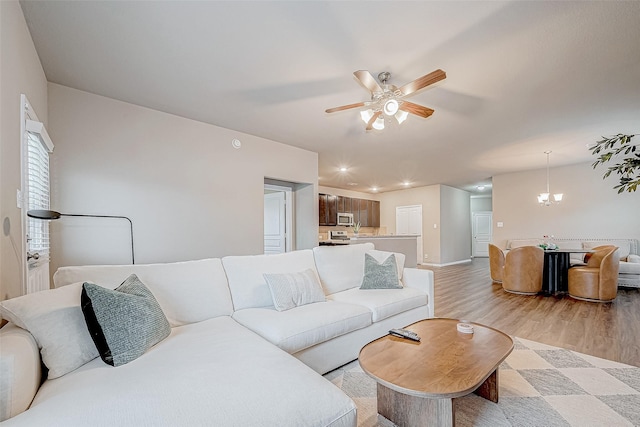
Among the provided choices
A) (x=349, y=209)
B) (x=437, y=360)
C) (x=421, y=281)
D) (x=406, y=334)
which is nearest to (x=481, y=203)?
(x=349, y=209)

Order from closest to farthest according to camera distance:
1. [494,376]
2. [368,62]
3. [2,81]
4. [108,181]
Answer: [2,81]
[494,376]
[368,62]
[108,181]

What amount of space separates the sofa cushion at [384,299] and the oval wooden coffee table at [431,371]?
537mm

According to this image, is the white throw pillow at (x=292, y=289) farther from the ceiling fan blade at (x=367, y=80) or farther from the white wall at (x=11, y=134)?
the ceiling fan blade at (x=367, y=80)

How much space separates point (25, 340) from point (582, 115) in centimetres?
538

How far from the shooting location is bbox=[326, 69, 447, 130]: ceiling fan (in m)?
2.10

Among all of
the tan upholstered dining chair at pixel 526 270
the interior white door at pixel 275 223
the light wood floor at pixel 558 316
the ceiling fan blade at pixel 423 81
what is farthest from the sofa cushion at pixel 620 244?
the interior white door at pixel 275 223

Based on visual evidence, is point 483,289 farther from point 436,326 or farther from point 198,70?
point 198,70

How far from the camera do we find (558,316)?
3.51m

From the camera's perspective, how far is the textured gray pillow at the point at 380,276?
296 cm

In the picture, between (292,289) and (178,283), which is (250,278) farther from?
(178,283)

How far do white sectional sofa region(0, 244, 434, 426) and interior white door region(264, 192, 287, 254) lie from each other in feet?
9.51

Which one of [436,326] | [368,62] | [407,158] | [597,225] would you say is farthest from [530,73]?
[597,225]

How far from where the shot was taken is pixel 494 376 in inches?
68.3

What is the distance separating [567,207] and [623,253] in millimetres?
1301
